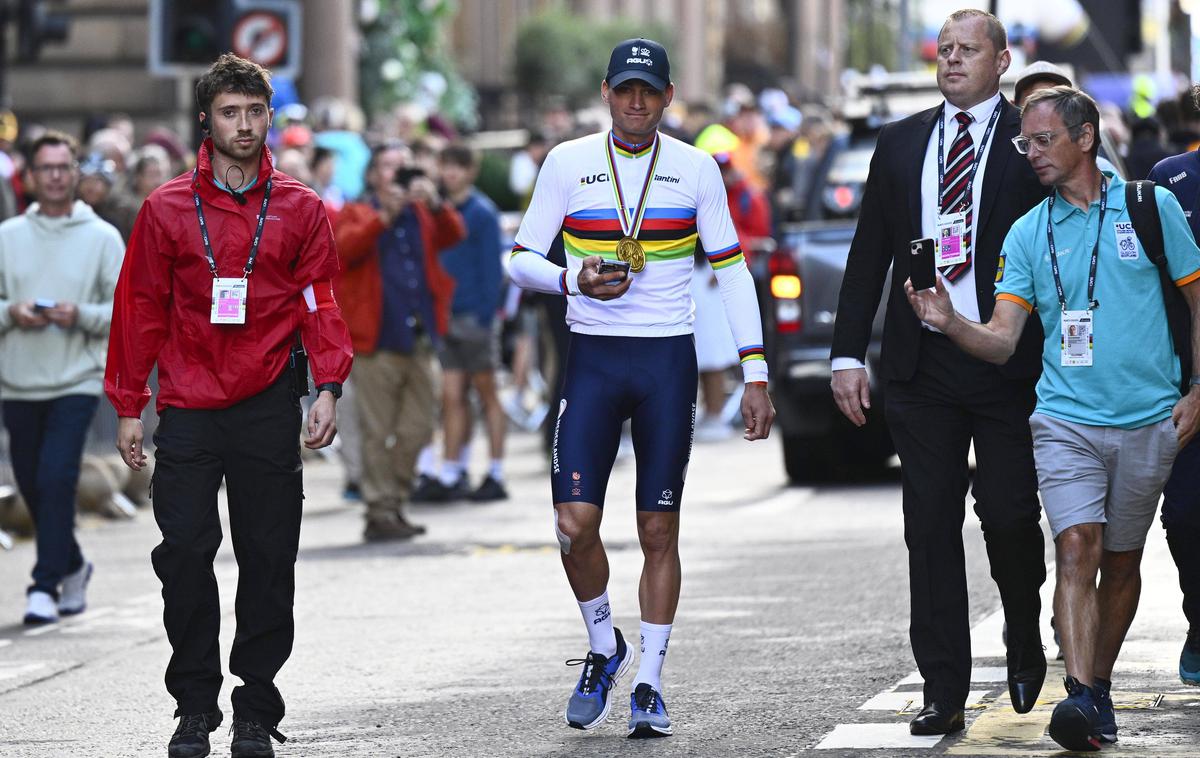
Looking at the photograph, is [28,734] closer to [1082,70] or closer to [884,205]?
[884,205]

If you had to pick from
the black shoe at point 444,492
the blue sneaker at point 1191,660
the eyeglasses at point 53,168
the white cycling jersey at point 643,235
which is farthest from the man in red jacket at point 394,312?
the blue sneaker at point 1191,660

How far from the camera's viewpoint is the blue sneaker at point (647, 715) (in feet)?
24.5

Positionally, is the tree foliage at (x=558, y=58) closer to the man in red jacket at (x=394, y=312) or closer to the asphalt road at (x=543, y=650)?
the man in red jacket at (x=394, y=312)

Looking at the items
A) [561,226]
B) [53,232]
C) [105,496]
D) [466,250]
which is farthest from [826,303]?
[561,226]

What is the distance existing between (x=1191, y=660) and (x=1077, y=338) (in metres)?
1.46

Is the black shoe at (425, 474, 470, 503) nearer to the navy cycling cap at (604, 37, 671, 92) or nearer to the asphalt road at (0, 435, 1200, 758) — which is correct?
the asphalt road at (0, 435, 1200, 758)

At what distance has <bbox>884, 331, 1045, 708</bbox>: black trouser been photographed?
735cm

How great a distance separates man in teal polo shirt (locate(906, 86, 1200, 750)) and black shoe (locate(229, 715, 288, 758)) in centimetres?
225

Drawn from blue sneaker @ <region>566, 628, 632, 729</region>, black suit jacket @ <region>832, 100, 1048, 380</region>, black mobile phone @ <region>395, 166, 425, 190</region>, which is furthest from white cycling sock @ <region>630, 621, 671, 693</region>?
black mobile phone @ <region>395, 166, 425, 190</region>

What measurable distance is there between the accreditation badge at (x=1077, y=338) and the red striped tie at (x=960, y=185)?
1.48 ft

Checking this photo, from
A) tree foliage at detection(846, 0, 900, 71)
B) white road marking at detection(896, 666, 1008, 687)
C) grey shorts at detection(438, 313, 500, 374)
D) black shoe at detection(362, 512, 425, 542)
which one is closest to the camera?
white road marking at detection(896, 666, 1008, 687)

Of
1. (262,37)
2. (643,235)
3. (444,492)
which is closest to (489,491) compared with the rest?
(444,492)

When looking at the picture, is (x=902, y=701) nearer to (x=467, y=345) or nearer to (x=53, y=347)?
(x=53, y=347)

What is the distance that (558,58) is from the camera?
188 ft
